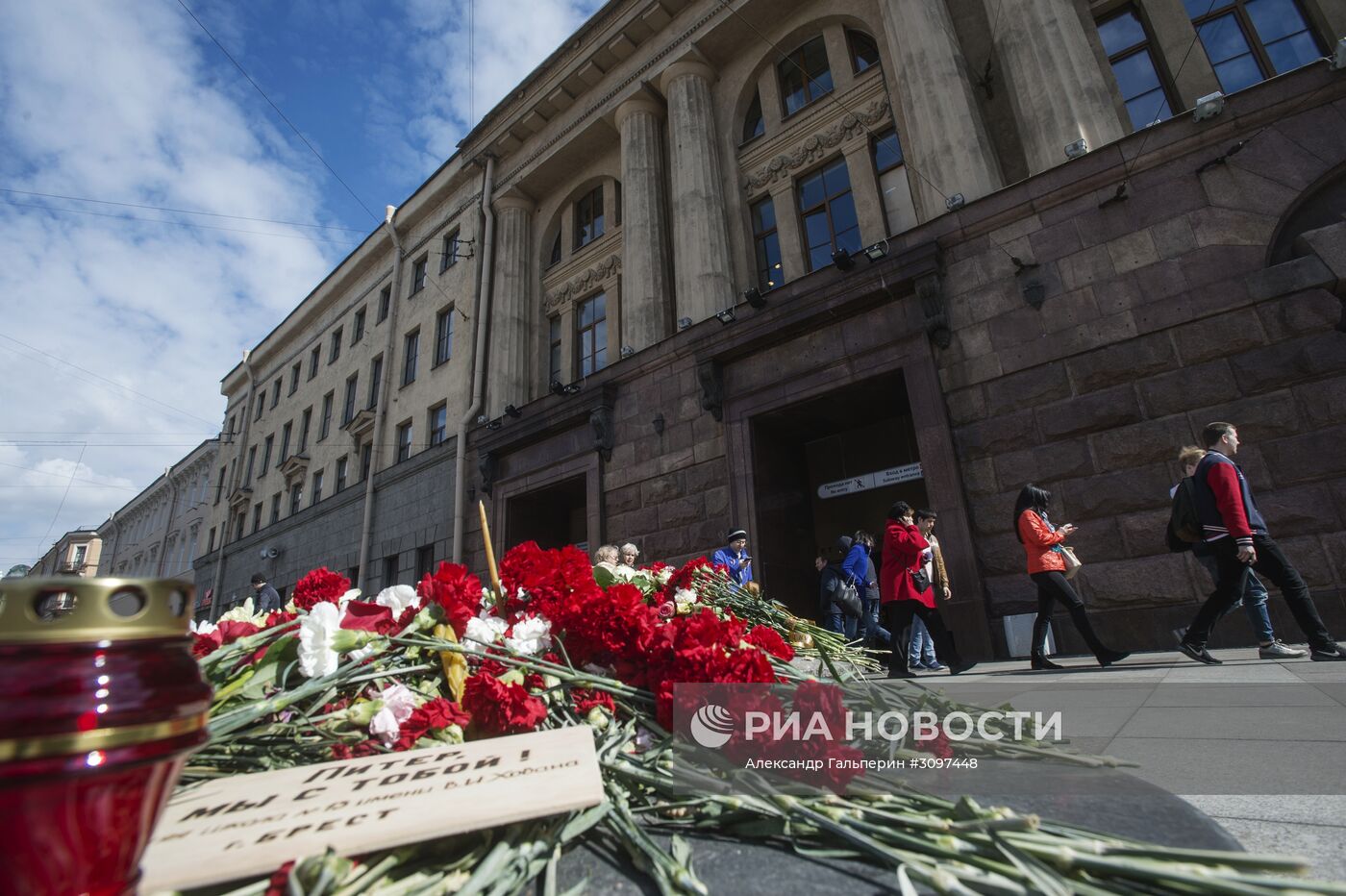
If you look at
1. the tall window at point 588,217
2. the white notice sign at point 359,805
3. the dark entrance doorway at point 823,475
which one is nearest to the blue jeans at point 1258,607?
the dark entrance doorway at point 823,475

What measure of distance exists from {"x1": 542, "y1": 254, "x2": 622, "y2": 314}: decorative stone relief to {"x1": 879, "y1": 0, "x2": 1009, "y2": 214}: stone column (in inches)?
258

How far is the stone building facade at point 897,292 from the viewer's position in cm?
618

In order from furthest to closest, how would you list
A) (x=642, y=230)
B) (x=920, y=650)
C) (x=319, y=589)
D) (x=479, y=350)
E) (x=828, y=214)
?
(x=479, y=350) → (x=642, y=230) → (x=828, y=214) → (x=920, y=650) → (x=319, y=589)

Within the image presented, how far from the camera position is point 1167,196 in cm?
668

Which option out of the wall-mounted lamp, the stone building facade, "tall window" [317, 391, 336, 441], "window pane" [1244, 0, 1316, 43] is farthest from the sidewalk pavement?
"tall window" [317, 391, 336, 441]

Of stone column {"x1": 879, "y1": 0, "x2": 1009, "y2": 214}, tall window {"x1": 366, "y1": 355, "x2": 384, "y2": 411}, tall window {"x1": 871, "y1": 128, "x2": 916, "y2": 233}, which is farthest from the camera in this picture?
tall window {"x1": 366, "y1": 355, "x2": 384, "y2": 411}

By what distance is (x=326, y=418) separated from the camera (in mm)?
21812

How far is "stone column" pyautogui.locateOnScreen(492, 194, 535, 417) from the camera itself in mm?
14445

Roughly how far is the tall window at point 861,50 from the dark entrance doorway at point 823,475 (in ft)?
19.8

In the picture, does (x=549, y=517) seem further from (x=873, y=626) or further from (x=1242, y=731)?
(x=1242, y=731)

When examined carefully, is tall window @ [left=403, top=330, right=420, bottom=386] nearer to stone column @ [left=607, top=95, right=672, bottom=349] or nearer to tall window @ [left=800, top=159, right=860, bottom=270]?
stone column @ [left=607, top=95, right=672, bottom=349]

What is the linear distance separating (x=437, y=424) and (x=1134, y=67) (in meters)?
15.8

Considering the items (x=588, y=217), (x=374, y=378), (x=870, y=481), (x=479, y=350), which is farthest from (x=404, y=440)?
(x=870, y=481)

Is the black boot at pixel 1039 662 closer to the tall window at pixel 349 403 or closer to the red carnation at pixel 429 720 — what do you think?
the red carnation at pixel 429 720
